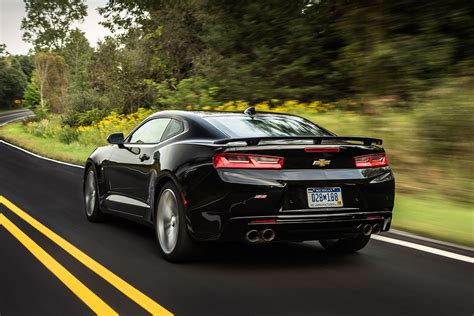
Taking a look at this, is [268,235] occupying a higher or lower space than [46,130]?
higher

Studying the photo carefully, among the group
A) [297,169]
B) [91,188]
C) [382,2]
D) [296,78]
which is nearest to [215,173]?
[297,169]

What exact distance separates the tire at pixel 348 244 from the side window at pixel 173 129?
6.23 ft

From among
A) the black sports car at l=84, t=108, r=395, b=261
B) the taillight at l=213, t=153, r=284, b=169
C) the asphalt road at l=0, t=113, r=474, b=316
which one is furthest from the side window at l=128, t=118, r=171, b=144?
the taillight at l=213, t=153, r=284, b=169

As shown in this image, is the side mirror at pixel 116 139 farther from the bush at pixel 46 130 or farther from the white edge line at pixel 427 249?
the bush at pixel 46 130

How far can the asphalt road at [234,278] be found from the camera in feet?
15.2

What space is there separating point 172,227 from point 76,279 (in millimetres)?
1073

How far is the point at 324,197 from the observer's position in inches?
220

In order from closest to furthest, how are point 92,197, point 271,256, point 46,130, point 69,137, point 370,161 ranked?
point 370,161, point 271,256, point 92,197, point 69,137, point 46,130

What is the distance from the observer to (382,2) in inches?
607

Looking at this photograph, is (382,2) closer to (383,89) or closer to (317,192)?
(383,89)

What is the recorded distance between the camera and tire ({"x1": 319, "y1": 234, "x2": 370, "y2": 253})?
6.53 meters

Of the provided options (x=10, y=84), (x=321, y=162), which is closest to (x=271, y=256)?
(x=321, y=162)

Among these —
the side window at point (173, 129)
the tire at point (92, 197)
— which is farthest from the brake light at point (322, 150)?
the tire at point (92, 197)

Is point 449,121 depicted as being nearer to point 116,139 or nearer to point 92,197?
point 116,139
